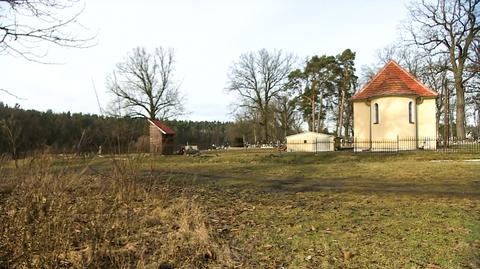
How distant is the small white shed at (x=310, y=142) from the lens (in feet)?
133

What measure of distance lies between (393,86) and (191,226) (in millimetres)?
31913

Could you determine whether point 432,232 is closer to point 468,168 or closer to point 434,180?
point 434,180

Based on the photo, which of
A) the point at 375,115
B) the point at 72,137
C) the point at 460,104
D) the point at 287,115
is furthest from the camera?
the point at 287,115

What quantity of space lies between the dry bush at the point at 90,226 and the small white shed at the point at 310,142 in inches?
1348

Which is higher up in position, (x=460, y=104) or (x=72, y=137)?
(x=460, y=104)

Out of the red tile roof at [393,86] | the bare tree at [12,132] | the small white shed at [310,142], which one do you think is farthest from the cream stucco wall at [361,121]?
the bare tree at [12,132]

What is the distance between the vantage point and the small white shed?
40.4 meters

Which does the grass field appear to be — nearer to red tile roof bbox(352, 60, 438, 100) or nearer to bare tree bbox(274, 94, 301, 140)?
red tile roof bbox(352, 60, 438, 100)

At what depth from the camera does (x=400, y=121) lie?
3450 centimetres

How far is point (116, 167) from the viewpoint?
659 cm

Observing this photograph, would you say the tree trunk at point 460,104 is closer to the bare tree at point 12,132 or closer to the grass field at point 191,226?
the grass field at point 191,226

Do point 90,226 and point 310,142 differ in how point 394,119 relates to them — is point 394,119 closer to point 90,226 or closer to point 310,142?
point 310,142

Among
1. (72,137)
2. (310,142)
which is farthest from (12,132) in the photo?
(310,142)

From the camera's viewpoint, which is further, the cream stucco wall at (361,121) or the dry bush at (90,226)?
the cream stucco wall at (361,121)
